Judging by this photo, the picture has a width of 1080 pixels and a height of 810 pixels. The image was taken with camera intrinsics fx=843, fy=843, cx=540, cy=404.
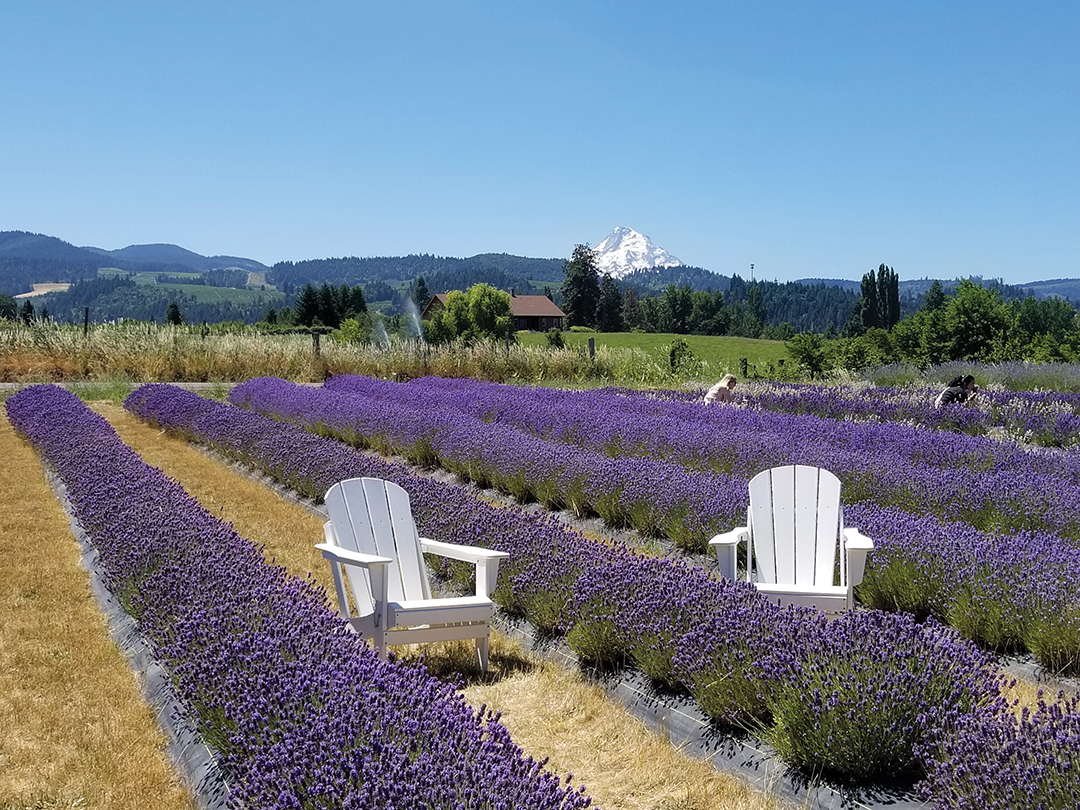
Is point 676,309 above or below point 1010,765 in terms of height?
above

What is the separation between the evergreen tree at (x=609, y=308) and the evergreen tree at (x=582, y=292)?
1.30m

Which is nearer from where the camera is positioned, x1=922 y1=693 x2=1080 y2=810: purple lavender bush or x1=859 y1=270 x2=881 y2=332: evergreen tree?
x1=922 y1=693 x2=1080 y2=810: purple lavender bush

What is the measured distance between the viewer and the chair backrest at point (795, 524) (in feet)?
13.0

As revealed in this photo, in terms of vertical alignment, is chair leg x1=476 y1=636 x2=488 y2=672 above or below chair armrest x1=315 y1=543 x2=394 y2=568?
below

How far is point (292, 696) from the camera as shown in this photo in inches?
93.2

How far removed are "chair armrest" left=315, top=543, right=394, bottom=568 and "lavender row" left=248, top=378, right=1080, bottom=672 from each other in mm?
2236

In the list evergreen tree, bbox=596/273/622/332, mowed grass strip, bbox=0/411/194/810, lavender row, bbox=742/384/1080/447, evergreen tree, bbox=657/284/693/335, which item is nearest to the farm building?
evergreen tree, bbox=657/284/693/335

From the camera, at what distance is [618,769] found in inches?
107

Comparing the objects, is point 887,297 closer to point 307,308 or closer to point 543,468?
point 307,308

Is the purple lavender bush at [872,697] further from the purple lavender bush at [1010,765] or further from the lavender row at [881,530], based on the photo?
the lavender row at [881,530]

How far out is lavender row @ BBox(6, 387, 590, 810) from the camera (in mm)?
1889

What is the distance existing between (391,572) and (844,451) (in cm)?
405

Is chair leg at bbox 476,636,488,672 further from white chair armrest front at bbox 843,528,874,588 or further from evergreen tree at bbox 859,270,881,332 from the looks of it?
evergreen tree at bbox 859,270,881,332

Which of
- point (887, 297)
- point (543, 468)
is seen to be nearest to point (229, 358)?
point (543, 468)
